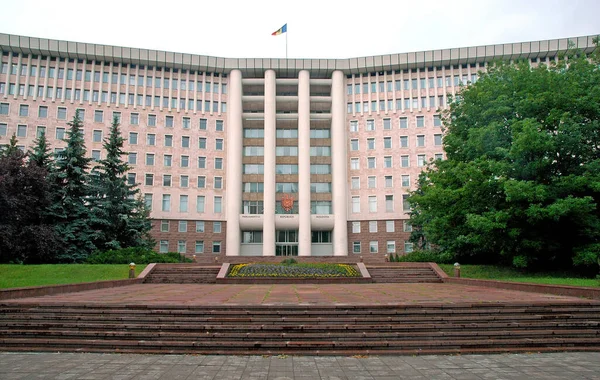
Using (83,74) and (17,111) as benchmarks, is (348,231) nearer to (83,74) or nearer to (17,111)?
(83,74)

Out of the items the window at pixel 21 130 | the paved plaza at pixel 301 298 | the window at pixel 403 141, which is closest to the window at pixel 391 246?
the window at pixel 403 141

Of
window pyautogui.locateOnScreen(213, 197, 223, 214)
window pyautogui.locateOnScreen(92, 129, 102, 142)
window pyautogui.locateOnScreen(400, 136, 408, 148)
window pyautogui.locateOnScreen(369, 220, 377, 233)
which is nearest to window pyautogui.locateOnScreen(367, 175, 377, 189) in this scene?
window pyautogui.locateOnScreen(369, 220, 377, 233)

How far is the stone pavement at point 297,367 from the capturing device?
6.64 m

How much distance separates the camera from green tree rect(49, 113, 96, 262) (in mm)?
27281

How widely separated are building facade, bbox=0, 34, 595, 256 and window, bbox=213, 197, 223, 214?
0.38 ft

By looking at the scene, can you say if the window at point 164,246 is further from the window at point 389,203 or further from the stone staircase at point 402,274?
the stone staircase at point 402,274

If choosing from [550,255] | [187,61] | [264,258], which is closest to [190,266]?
[264,258]

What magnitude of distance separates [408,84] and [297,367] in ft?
148

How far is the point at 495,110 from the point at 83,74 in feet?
140

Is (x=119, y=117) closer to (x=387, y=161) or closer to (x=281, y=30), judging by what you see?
(x=281, y=30)

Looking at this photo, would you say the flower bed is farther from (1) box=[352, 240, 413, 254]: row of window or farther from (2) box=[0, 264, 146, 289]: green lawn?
(1) box=[352, 240, 413, 254]: row of window

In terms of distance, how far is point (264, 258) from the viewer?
1574 inches

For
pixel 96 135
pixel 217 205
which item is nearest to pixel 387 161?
pixel 217 205

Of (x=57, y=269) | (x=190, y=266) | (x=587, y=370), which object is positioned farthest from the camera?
(x=190, y=266)
